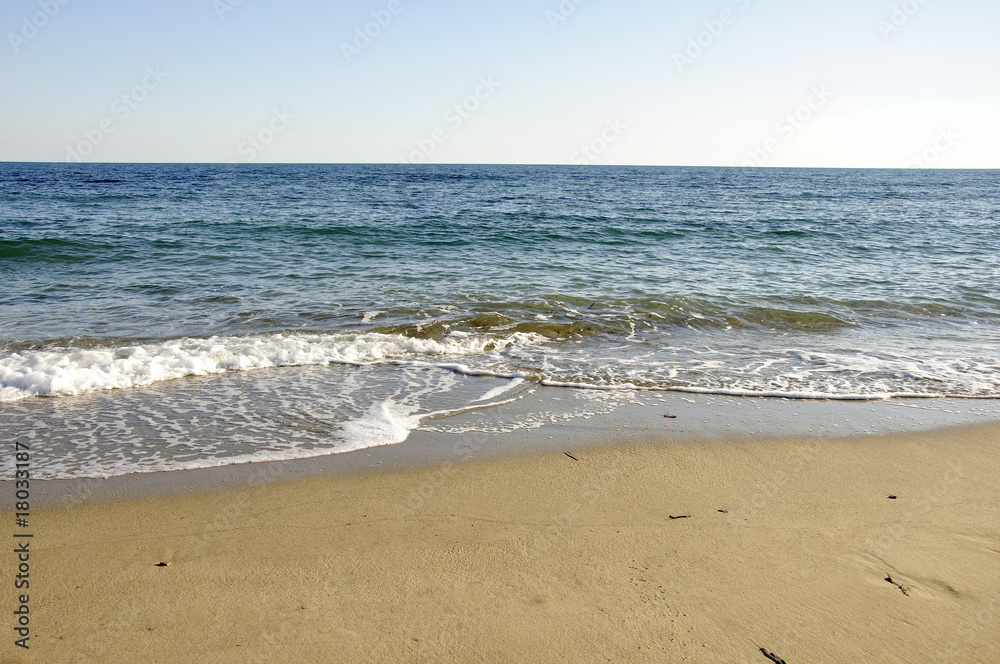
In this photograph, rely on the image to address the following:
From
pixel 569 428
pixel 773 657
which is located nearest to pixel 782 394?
pixel 569 428

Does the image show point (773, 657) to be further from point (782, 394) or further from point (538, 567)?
point (782, 394)

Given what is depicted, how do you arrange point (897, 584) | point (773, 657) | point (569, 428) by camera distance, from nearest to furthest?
point (773, 657)
point (897, 584)
point (569, 428)

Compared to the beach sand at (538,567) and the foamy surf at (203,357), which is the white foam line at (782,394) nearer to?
the foamy surf at (203,357)

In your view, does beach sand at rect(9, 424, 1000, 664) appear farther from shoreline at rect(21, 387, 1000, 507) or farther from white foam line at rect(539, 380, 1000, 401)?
white foam line at rect(539, 380, 1000, 401)

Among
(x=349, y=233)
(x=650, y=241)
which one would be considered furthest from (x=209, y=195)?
(x=650, y=241)

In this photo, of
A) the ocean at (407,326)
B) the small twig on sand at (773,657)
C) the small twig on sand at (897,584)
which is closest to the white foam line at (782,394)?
the ocean at (407,326)

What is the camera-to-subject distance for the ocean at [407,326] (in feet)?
16.5

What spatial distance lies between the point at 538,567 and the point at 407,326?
547cm

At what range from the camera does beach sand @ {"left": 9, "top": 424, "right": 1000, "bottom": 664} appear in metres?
2.43

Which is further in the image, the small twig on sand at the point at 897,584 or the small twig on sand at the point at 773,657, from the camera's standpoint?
the small twig on sand at the point at 897,584

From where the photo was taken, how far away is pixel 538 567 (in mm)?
2918

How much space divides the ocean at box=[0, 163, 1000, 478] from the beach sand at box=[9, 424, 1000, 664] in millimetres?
907

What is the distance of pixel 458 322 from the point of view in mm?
8297

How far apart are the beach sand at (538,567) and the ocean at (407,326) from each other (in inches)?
35.7
